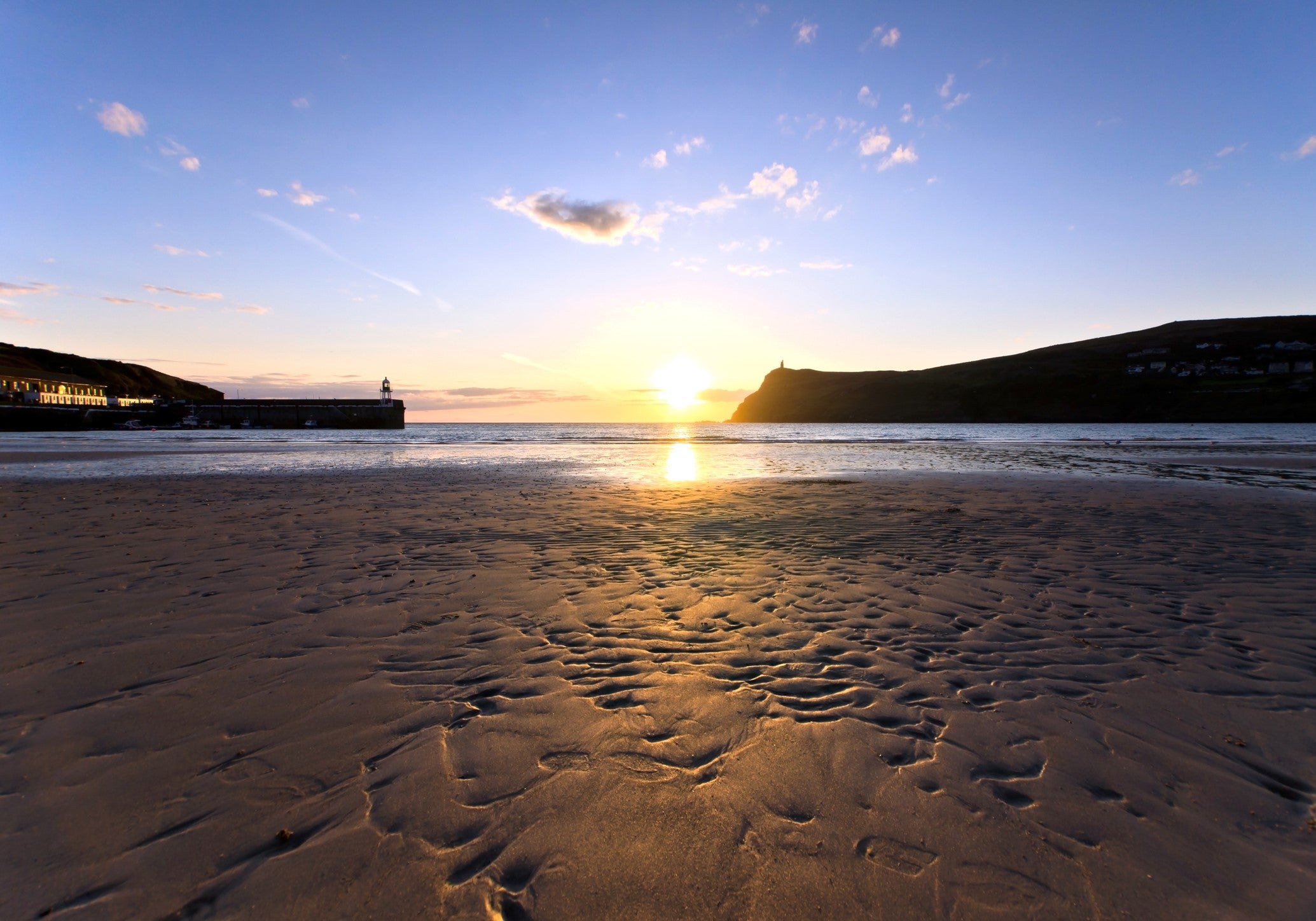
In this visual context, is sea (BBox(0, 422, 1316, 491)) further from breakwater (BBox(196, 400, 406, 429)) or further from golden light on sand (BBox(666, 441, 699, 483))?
breakwater (BBox(196, 400, 406, 429))

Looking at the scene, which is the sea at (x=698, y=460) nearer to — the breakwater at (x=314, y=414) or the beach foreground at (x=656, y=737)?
the beach foreground at (x=656, y=737)

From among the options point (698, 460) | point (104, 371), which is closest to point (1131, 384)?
point (698, 460)

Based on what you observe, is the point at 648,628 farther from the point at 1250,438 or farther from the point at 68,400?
the point at 68,400

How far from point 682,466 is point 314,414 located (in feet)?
314

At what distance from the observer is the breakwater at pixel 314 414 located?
314 feet

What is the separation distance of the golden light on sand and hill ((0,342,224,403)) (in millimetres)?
178428

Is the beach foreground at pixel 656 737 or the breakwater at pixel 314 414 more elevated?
the breakwater at pixel 314 414

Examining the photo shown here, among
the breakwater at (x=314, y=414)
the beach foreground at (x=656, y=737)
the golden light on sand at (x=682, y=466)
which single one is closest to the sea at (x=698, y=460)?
the golden light on sand at (x=682, y=466)

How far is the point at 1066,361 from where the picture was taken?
175375 millimetres

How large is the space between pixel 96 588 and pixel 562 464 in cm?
2166

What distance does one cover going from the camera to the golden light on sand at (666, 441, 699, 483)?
21781 millimetres

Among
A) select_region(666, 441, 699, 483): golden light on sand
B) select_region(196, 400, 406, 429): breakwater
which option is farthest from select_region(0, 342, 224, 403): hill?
select_region(666, 441, 699, 483): golden light on sand

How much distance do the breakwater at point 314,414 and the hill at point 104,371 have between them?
3394 inches

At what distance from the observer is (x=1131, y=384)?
146m
